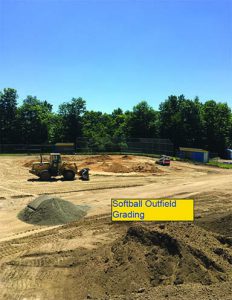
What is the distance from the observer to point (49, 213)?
732 inches

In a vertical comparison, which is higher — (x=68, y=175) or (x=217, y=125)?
(x=217, y=125)

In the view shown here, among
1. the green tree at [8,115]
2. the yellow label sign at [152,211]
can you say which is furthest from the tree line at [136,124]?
the yellow label sign at [152,211]

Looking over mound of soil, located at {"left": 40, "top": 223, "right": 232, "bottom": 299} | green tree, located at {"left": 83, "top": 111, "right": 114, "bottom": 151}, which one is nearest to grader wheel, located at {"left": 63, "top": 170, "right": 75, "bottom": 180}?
mound of soil, located at {"left": 40, "top": 223, "right": 232, "bottom": 299}

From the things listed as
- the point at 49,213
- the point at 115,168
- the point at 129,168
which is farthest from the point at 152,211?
the point at 129,168

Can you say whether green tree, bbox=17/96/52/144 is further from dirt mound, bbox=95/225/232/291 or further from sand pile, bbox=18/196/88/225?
dirt mound, bbox=95/225/232/291

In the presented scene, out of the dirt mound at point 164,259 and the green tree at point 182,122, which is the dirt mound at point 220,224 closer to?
the dirt mound at point 164,259

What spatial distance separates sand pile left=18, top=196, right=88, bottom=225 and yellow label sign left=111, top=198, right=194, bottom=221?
219 cm

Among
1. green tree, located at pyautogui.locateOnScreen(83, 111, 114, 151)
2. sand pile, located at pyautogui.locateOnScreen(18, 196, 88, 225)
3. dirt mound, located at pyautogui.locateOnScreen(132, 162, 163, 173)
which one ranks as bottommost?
dirt mound, located at pyautogui.locateOnScreen(132, 162, 163, 173)

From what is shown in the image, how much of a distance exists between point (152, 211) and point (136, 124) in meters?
55.9

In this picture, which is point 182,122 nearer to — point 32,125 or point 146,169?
point 32,125

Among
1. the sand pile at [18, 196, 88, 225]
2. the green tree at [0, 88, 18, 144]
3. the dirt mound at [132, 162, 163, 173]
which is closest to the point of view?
the sand pile at [18, 196, 88, 225]

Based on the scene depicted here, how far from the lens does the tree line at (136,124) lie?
68.8 meters

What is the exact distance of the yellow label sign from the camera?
57.4 ft

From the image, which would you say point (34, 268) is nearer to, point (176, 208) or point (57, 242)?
point (57, 242)
